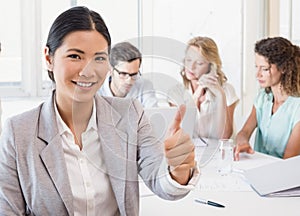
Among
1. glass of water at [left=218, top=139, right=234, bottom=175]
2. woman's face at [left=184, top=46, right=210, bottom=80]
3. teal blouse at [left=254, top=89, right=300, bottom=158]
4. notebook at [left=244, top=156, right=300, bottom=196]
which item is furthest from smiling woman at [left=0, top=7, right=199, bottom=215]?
teal blouse at [left=254, top=89, right=300, bottom=158]

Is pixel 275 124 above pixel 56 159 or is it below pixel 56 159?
below

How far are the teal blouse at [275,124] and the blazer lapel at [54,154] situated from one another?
4.52ft

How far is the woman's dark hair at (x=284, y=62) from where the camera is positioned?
2182mm

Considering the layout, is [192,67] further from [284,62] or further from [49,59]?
[284,62]

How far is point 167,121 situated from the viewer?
1.04m

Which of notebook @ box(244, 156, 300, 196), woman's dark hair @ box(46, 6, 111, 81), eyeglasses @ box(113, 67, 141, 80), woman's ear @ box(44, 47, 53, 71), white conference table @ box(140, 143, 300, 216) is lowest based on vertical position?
white conference table @ box(140, 143, 300, 216)

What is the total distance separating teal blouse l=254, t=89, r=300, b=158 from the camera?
84.4 inches

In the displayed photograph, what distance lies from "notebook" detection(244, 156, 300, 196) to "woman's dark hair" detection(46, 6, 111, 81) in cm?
72

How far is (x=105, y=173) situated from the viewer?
43.4 inches

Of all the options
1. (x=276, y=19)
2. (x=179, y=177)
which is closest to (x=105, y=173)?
(x=179, y=177)

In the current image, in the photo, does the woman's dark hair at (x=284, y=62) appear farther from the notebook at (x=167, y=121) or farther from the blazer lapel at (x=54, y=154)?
the blazer lapel at (x=54, y=154)

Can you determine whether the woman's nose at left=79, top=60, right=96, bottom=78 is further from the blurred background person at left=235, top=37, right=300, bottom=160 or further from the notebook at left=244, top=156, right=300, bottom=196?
the blurred background person at left=235, top=37, right=300, bottom=160

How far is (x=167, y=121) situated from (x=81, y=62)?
25cm

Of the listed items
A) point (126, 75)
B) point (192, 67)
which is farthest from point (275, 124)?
point (126, 75)
